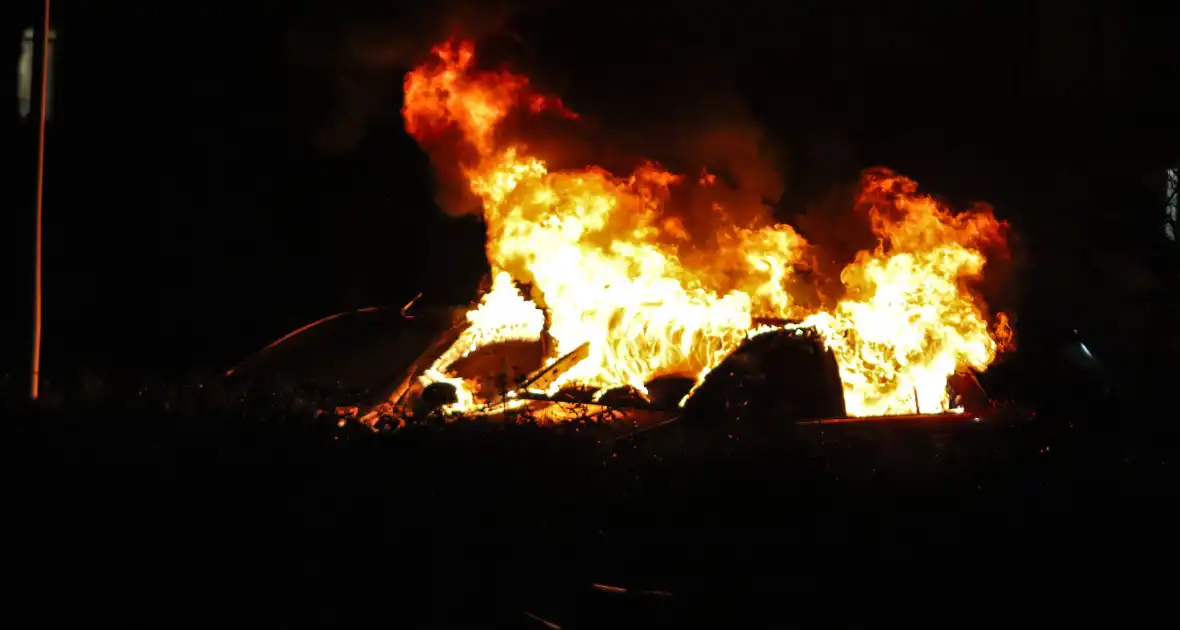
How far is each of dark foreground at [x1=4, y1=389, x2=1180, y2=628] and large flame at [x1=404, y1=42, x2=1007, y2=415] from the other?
1.24 meters

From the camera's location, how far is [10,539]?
5.11 meters

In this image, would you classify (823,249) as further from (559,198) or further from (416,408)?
(416,408)

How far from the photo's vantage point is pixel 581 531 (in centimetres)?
495

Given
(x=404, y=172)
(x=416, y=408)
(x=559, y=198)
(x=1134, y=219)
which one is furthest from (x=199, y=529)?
(x=404, y=172)

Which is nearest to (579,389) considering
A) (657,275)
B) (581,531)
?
(657,275)

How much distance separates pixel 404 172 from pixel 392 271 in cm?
147

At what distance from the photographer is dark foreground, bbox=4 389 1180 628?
491cm

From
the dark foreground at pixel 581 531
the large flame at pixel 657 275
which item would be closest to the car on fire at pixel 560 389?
the large flame at pixel 657 275

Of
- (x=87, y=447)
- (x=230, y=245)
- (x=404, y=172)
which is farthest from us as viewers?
(x=230, y=245)

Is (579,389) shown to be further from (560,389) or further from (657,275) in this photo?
(657,275)

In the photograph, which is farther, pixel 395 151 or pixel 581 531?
pixel 395 151

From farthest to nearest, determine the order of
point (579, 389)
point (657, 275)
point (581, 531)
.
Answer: point (657, 275), point (579, 389), point (581, 531)

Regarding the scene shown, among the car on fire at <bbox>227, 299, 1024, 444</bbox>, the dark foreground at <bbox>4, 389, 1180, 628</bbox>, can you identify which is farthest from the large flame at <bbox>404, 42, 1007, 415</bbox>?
the dark foreground at <bbox>4, 389, 1180, 628</bbox>

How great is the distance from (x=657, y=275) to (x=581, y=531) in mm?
2955
